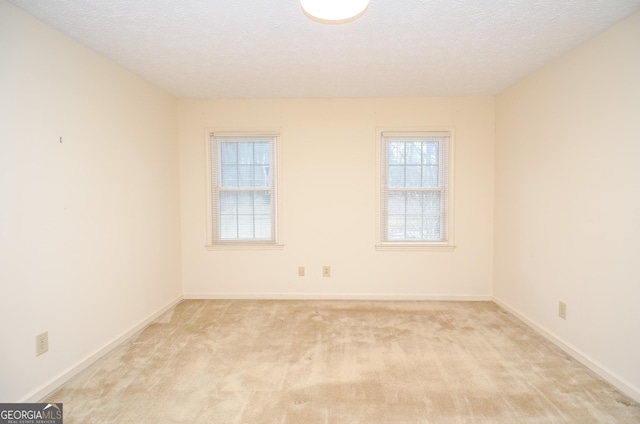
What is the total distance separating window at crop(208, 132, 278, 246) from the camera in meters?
4.18

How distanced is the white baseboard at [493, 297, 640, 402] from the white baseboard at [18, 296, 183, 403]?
11.9 ft

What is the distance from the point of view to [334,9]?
1.47m

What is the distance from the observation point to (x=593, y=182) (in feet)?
8.21

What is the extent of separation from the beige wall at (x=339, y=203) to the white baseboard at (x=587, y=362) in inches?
35.8

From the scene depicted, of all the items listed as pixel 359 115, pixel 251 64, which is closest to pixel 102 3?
pixel 251 64

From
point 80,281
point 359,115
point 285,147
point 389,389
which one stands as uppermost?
point 359,115

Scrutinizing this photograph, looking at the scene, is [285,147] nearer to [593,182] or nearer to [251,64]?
[251,64]

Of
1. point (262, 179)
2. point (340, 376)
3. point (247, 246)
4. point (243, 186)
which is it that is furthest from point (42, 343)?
point (262, 179)

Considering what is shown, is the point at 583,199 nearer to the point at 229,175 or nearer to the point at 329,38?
the point at 329,38

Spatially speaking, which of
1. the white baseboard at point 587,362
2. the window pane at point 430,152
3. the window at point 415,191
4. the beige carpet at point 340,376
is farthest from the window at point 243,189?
the white baseboard at point 587,362

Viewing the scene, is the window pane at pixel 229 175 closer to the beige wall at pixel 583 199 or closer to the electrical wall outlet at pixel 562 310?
the beige wall at pixel 583 199

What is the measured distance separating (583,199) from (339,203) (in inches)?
91.4

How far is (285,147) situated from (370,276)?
183 cm

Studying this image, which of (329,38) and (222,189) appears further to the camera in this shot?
(222,189)
